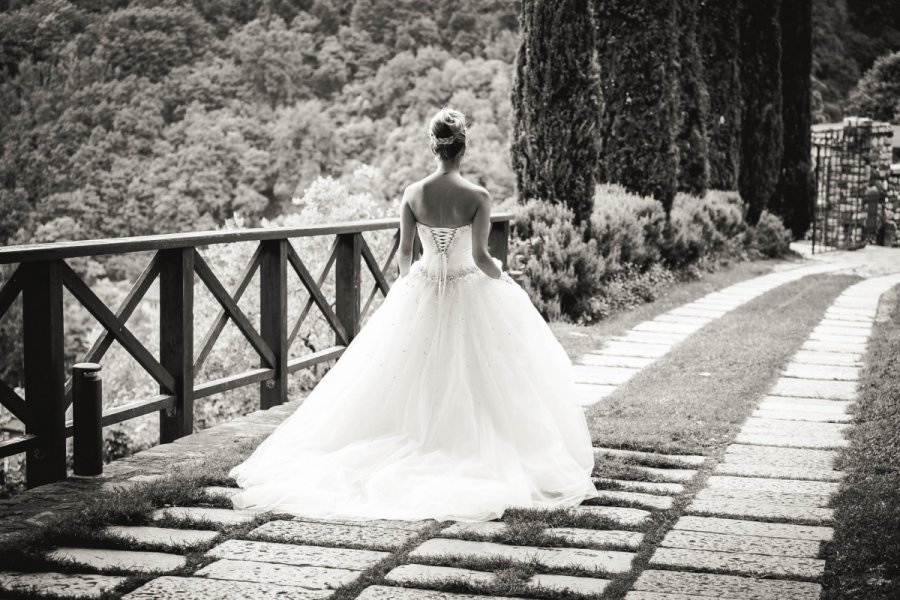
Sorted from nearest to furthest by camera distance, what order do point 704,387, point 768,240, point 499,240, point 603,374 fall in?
point 704,387
point 603,374
point 499,240
point 768,240

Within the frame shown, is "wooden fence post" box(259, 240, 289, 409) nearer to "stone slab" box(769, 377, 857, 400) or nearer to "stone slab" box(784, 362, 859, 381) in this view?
"stone slab" box(769, 377, 857, 400)

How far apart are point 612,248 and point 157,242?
843 cm

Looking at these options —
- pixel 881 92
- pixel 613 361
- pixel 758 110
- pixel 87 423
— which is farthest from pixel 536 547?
pixel 881 92

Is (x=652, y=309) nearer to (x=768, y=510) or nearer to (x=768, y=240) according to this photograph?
(x=768, y=510)

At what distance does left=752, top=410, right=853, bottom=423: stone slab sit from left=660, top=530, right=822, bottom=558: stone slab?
2577mm

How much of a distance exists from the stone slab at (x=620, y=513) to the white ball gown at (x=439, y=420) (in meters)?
0.11

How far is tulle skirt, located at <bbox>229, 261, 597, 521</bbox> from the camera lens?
4.41 meters

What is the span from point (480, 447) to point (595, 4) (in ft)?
41.5

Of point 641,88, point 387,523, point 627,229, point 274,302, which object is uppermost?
point 641,88

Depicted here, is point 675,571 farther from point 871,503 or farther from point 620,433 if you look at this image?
point 620,433

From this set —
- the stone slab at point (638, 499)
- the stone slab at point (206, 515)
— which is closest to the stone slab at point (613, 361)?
the stone slab at point (638, 499)

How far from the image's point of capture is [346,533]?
157 inches

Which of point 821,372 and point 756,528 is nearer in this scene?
point 756,528

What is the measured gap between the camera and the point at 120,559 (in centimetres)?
364
